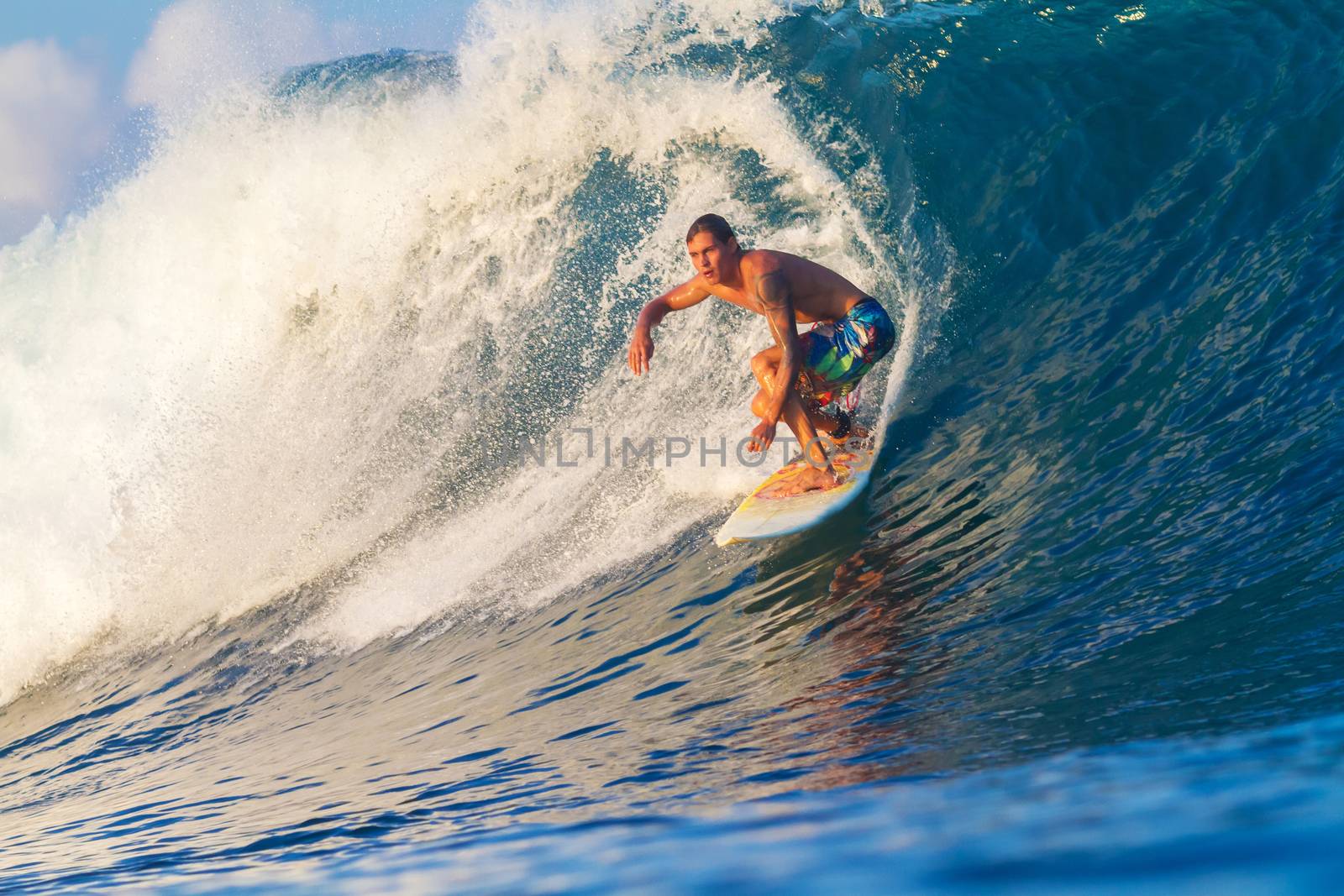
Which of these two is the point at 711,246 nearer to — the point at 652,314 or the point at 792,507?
the point at 652,314

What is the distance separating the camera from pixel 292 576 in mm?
8234

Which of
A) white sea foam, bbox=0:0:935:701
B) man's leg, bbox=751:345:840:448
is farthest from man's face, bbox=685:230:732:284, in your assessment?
white sea foam, bbox=0:0:935:701

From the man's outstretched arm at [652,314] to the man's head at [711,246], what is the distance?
1.15 feet

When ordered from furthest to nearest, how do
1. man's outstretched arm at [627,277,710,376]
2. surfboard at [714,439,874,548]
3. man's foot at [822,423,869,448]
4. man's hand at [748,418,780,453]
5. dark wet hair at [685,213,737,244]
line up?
man's foot at [822,423,869,448]
man's outstretched arm at [627,277,710,376]
surfboard at [714,439,874,548]
dark wet hair at [685,213,737,244]
man's hand at [748,418,780,453]

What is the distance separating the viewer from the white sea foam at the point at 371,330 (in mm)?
7754

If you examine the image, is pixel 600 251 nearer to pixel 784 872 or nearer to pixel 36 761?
pixel 36 761

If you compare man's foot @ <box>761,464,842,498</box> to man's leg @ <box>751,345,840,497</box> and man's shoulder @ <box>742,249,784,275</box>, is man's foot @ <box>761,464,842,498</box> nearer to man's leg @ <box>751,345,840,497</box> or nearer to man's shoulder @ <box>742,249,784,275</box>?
man's leg @ <box>751,345,840,497</box>

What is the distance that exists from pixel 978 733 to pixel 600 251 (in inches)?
270

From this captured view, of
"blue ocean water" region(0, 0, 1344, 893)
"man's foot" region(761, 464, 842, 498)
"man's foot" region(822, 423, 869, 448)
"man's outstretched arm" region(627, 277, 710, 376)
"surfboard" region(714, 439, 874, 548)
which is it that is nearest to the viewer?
"blue ocean water" region(0, 0, 1344, 893)

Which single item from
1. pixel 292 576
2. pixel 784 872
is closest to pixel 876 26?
pixel 292 576

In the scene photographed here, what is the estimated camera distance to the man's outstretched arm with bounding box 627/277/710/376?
544cm

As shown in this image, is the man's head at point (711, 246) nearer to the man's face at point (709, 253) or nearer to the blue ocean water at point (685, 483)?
the man's face at point (709, 253)

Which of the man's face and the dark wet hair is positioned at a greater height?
the dark wet hair

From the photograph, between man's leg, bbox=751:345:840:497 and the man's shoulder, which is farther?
man's leg, bbox=751:345:840:497
